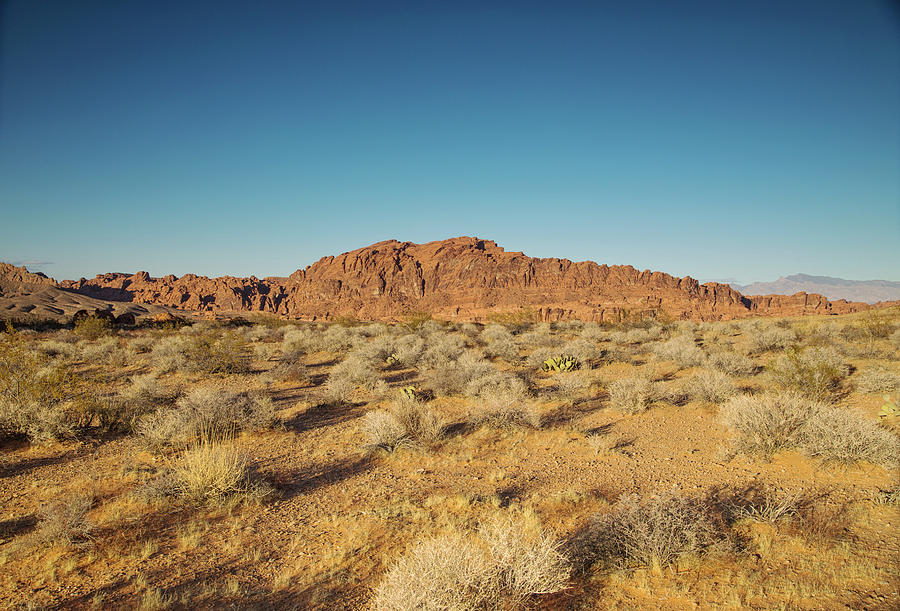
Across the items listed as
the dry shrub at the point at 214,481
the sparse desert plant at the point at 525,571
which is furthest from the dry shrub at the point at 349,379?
the sparse desert plant at the point at 525,571

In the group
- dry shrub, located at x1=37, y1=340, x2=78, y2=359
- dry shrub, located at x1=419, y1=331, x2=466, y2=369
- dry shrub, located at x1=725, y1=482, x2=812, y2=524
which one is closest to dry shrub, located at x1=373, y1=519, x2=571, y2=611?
dry shrub, located at x1=725, y1=482, x2=812, y2=524

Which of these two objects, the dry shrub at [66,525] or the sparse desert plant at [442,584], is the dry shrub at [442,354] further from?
the sparse desert plant at [442,584]

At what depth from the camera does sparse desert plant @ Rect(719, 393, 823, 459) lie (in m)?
6.59

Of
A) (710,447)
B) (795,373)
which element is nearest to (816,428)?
(710,447)

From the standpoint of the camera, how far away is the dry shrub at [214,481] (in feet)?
17.0

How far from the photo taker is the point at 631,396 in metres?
9.45

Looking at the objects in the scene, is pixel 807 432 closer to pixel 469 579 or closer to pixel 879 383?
pixel 879 383

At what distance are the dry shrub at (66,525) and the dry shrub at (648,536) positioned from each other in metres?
5.25

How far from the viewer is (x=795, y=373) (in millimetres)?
10367

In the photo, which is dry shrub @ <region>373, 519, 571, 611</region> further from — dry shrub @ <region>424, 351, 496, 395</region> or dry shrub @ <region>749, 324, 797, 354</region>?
dry shrub @ <region>749, 324, 797, 354</region>

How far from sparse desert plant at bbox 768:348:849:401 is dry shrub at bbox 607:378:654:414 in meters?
3.43

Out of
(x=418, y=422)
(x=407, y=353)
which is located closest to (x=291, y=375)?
(x=407, y=353)

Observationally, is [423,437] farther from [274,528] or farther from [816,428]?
[816,428]

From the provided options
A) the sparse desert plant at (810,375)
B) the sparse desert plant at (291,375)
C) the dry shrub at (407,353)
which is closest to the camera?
the sparse desert plant at (810,375)
